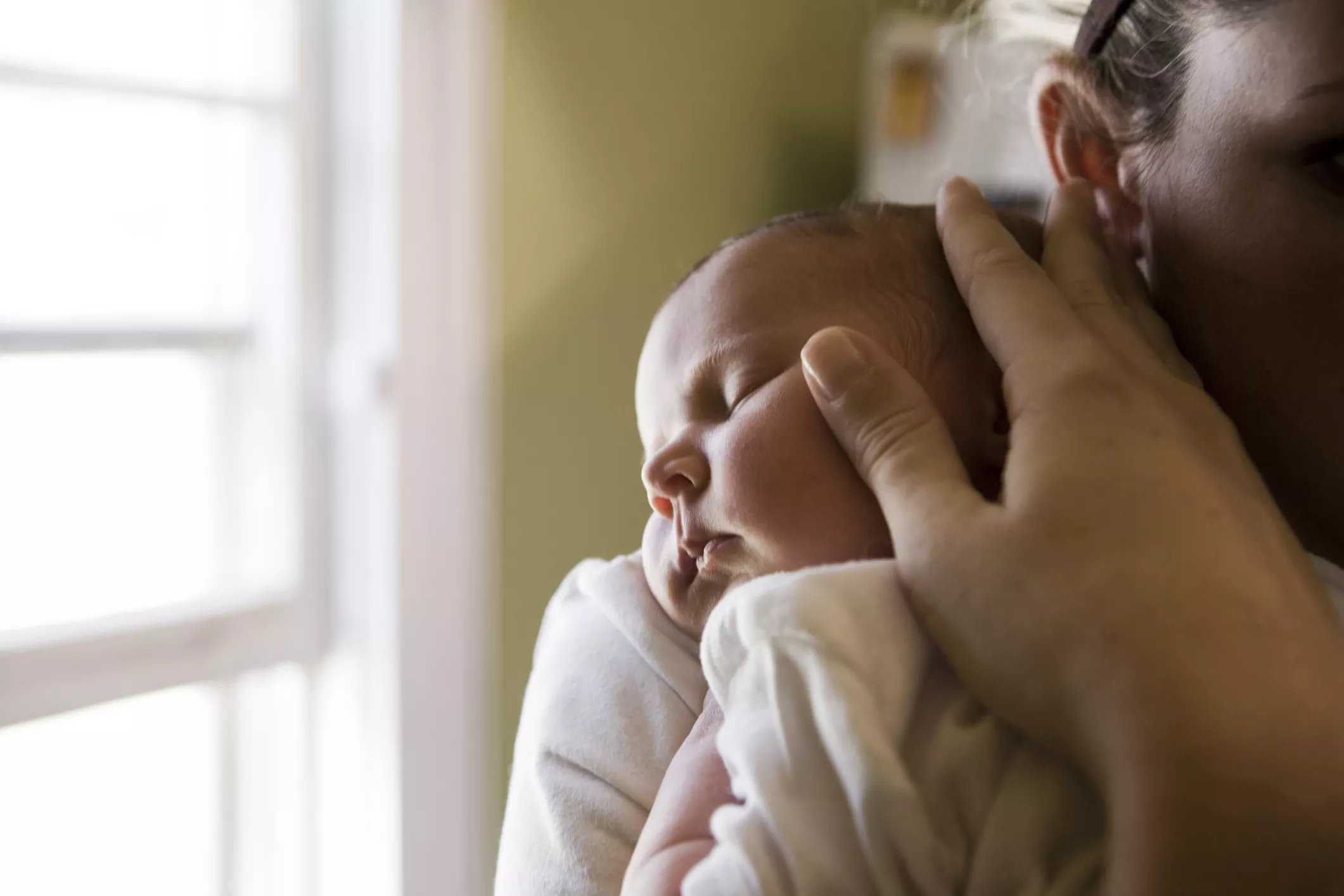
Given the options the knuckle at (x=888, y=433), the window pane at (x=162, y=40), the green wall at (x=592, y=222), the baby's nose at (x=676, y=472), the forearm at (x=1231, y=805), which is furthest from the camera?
the green wall at (x=592, y=222)

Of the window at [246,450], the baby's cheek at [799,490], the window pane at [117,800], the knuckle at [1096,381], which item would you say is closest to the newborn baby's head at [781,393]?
the baby's cheek at [799,490]

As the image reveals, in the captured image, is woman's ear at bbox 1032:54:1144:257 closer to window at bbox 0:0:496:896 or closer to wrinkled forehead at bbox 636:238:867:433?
wrinkled forehead at bbox 636:238:867:433

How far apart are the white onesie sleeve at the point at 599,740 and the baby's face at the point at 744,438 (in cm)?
4

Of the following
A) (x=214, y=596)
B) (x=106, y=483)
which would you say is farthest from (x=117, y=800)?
(x=106, y=483)

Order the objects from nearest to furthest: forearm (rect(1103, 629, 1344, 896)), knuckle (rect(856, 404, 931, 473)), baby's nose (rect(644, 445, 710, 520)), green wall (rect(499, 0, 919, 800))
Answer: forearm (rect(1103, 629, 1344, 896)) → knuckle (rect(856, 404, 931, 473)) → baby's nose (rect(644, 445, 710, 520)) → green wall (rect(499, 0, 919, 800))

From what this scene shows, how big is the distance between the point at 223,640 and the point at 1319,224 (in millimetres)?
1525

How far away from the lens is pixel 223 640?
157 cm

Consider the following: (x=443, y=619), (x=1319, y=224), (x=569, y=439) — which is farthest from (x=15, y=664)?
(x=1319, y=224)

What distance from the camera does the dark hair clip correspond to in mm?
665

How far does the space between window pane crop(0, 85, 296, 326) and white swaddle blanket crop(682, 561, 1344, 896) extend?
1279 millimetres

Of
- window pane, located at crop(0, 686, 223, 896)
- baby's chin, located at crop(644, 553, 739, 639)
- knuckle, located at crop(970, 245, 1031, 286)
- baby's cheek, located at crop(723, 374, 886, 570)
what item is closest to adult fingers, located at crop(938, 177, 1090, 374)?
knuckle, located at crop(970, 245, 1031, 286)

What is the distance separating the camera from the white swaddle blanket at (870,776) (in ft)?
1.41

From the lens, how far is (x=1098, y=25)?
0.68 metres

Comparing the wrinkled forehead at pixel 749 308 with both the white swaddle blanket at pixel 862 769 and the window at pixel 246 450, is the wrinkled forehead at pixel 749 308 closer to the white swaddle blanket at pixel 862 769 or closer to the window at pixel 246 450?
the white swaddle blanket at pixel 862 769
